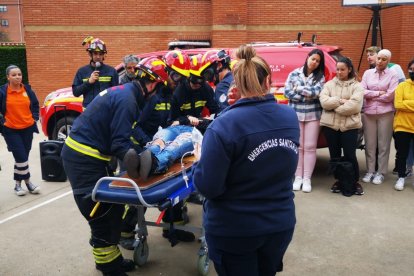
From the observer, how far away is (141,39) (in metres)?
15.2

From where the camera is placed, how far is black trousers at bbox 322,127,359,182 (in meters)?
6.18

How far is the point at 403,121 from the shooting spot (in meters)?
6.26

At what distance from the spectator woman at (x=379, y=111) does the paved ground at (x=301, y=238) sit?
0.41 meters

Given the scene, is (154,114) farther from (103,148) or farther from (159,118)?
(103,148)

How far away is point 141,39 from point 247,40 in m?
3.81

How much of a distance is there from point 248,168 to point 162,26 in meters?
13.7

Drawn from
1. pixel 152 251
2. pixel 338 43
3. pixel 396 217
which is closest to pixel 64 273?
pixel 152 251

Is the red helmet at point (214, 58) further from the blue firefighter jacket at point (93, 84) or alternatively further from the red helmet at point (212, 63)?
the blue firefighter jacket at point (93, 84)

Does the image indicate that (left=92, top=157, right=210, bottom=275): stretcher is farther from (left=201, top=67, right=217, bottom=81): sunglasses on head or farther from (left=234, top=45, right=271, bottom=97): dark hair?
(left=201, top=67, right=217, bottom=81): sunglasses on head

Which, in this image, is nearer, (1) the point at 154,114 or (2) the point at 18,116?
(1) the point at 154,114

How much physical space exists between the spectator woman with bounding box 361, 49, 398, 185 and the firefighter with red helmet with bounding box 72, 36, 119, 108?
398 cm

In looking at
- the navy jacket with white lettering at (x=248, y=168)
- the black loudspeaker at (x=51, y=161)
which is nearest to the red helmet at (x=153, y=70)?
the navy jacket with white lettering at (x=248, y=168)

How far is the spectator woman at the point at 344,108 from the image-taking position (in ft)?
19.8

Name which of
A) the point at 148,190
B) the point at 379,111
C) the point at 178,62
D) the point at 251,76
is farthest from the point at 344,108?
the point at 251,76
